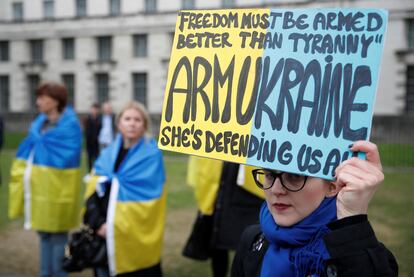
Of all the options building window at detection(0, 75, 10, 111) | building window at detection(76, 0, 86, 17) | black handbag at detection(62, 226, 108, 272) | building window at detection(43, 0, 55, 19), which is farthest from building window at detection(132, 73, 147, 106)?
black handbag at detection(62, 226, 108, 272)

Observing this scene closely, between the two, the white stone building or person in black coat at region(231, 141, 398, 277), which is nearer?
person in black coat at region(231, 141, 398, 277)

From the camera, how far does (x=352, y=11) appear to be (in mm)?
1550

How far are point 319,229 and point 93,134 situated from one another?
38.4ft

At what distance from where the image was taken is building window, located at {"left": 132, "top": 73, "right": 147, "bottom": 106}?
35.6m

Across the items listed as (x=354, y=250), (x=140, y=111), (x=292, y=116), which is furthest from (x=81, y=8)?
(x=354, y=250)

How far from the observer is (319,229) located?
1623 millimetres

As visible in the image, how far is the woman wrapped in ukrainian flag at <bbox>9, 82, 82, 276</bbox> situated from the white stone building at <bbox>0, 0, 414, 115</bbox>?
88.8 feet

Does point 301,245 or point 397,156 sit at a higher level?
point 301,245

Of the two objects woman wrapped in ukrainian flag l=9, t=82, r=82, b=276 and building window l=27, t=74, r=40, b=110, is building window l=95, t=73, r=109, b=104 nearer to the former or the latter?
building window l=27, t=74, r=40, b=110

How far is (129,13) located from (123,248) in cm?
3338

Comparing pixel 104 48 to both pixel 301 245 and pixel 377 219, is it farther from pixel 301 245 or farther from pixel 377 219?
pixel 301 245

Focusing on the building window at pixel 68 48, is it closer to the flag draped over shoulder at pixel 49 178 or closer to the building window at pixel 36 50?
the building window at pixel 36 50

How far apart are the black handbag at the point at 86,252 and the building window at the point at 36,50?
37424 millimetres

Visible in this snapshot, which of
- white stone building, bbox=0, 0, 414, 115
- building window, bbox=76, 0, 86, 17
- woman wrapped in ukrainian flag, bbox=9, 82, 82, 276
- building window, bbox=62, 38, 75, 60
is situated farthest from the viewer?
building window, bbox=62, 38, 75, 60
